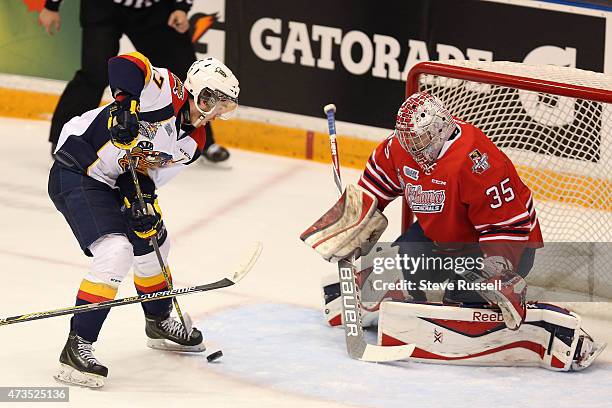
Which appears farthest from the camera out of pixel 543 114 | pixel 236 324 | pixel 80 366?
pixel 543 114

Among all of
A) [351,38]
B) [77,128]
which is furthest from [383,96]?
[77,128]

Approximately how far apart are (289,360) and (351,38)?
2.45m

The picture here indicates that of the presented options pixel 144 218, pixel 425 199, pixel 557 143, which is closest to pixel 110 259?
pixel 144 218

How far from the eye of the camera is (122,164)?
14.6 feet

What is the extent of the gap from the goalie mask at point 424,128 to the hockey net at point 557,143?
1.89ft

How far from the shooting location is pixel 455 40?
6504 mm

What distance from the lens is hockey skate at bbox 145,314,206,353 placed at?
15.5 feet

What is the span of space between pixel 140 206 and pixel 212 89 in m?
0.41

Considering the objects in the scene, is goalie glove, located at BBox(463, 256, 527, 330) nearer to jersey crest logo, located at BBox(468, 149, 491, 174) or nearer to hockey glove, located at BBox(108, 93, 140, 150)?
jersey crest logo, located at BBox(468, 149, 491, 174)

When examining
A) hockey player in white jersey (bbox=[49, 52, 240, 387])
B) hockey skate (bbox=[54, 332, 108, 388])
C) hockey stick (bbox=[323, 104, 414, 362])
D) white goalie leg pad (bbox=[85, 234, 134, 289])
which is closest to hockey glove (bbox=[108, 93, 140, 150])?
hockey player in white jersey (bbox=[49, 52, 240, 387])

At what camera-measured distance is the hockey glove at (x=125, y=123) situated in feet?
13.9

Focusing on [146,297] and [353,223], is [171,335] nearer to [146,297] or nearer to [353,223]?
[146,297]

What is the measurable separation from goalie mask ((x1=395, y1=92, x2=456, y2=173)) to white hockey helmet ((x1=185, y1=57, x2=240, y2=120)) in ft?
1.76

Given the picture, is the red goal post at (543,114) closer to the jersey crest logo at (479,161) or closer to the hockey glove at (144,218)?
the jersey crest logo at (479,161)
